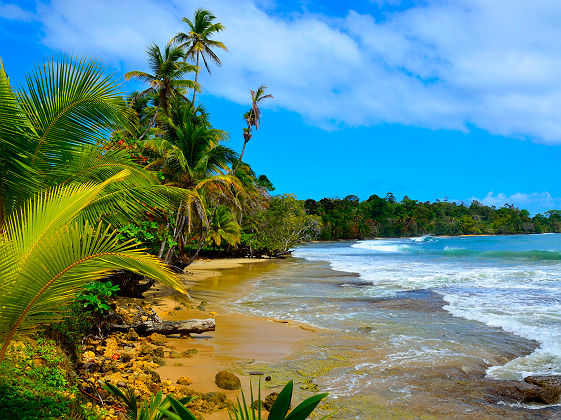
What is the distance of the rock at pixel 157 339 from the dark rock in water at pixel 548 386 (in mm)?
5528

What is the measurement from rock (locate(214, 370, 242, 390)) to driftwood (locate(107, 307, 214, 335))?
2.18 meters

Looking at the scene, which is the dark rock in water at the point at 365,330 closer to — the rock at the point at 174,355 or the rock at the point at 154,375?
the rock at the point at 174,355

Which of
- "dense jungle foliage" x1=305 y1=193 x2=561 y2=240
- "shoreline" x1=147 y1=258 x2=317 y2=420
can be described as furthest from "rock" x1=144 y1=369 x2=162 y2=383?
"dense jungle foliage" x1=305 y1=193 x2=561 y2=240

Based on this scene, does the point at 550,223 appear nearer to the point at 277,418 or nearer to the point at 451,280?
the point at 451,280

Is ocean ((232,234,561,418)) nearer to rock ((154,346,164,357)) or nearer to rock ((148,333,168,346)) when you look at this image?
rock ((154,346,164,357))

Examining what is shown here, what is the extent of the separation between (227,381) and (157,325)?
98.3 inches

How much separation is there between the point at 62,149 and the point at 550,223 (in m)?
137

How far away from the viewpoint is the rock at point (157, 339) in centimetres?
659

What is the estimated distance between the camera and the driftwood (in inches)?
265

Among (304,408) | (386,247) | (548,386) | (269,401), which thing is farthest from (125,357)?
(386,247)

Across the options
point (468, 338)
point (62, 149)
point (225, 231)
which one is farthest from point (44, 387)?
point (225, 231)

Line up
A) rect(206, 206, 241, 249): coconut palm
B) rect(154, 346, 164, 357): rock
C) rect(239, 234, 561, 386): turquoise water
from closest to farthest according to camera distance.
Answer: rect(154, 346, 164, 357): rock
rect(239, 234, 561, 386): turquoise water
rect(206, 206, 241, 249): coconut palm

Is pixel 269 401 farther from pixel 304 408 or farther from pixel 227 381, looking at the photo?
pixel 304 408

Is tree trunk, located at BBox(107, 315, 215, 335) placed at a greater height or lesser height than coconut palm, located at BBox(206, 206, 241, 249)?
lesser
